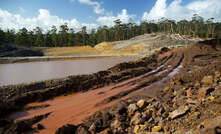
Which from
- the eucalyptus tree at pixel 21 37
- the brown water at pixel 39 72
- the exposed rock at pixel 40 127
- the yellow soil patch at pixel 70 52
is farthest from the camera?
the eucalyptus tree at pixel 21 37

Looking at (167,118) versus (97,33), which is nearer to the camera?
(167,118)

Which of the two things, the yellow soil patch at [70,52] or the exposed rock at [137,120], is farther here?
the yellow soil patch at [70,52]

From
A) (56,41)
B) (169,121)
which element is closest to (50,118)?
(169,121)

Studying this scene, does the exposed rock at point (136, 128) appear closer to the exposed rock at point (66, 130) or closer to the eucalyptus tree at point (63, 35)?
the exposed rock at point (66, 130)

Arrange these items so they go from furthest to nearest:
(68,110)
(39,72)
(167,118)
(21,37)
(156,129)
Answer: (21,37) < (39,72) < (68,110) < (167,118) < (156,129)

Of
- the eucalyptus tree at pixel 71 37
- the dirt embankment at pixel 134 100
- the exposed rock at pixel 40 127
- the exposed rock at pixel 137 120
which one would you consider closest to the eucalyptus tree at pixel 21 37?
the eucalyptus tree at pixel 71 37

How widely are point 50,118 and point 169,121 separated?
13.6 ft

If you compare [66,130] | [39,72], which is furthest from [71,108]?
[39,72]

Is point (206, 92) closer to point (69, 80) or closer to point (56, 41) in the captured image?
point (69, 80)

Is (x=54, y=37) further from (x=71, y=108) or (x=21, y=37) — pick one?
(x=71, y=108)

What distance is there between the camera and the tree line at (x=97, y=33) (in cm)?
4206

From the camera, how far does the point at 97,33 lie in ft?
174

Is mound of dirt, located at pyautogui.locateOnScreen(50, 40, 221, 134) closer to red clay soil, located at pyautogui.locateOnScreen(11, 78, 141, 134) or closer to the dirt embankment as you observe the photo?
the dirt embankment

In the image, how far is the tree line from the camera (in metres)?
42.1
